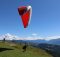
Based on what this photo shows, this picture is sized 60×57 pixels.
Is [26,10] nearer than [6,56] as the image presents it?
Yes

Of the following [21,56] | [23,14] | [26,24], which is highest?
[23,14]

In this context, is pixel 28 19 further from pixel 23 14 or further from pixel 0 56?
pixel 0 56

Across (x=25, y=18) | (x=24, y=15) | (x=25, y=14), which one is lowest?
(x=25, y=18)

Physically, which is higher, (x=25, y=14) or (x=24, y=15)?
(x=25, y=14)

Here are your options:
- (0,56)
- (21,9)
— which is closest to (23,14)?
(21,9)

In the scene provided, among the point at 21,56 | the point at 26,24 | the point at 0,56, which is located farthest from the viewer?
the point at 21,56

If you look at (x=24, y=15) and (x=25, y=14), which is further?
(x=25, y=14)

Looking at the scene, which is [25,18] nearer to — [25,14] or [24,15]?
[24,15]

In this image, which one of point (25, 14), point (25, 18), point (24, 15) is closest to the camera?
point (25, 18)

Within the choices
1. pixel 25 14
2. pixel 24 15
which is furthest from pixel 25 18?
pixel 25 14

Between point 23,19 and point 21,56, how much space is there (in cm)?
2641

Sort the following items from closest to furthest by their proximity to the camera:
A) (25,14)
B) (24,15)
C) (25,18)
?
(25,18) < (24,15) < (25,14)

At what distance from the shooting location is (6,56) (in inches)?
1709

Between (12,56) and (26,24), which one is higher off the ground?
(26,24)
